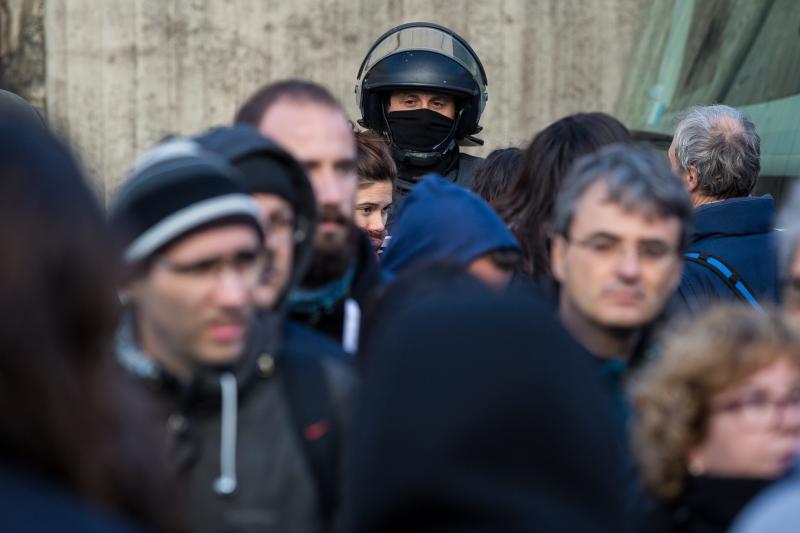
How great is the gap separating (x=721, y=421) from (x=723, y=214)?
219 centimetres

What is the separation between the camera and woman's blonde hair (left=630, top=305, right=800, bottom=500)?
2211 millimetres

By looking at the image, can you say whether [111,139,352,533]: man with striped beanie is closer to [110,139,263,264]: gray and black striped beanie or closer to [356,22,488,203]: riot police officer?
[110,139,263,264]: gray and black striped beanie

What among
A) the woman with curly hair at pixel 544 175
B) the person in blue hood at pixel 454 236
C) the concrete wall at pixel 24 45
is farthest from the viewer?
the concrete wall at pixel 24 45

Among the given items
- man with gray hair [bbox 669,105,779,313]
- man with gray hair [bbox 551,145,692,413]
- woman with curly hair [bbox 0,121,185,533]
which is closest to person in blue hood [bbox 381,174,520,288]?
man with gray hair [bbox 551,145,692,413]

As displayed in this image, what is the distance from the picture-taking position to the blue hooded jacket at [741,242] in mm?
4141

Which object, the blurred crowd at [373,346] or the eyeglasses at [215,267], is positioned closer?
the blurred crowd at [373,346]

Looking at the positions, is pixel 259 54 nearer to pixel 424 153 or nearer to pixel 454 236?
pixel 424 153

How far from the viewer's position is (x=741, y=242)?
4.29 metres

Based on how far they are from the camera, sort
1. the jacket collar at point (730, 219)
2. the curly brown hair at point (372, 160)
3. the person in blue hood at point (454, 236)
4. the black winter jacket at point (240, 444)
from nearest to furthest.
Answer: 1. the black winter jacket at point (240, 444)
2. the person in blue hood at point (454, 236)
3. the jacket collar at point (730, 219)
4. the curly brown hair at point (372, 160)

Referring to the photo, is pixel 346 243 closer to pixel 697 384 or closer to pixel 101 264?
pixel 697 384

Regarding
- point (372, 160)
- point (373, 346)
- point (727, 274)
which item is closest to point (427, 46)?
point (372, 160)

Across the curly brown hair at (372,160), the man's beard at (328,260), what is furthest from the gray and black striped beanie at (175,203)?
the curly brown hair at (372,160)

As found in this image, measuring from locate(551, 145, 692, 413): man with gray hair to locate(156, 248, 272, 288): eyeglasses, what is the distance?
33.9 inches

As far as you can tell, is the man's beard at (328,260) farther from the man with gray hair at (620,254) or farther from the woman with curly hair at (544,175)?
the woman with curly hair at (544,175)
